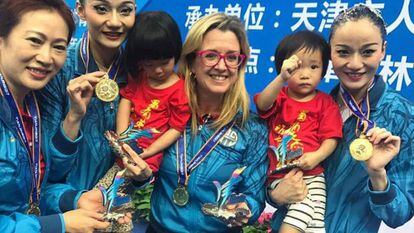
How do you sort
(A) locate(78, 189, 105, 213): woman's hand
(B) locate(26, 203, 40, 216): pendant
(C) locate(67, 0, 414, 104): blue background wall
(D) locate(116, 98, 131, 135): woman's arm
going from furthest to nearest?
1. (C) locate(67, 0, 414, 104): blue background wall
2. (D) locate(116, 98, 131, 135): woman's arm
3. (A) locate(78, 189, 105, 213): woman's hand
4. (B) locate(26, 203, 40, 216): pendant

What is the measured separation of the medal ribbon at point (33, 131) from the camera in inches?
83.3

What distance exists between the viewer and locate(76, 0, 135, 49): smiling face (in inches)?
99.7

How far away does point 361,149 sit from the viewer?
225 cm

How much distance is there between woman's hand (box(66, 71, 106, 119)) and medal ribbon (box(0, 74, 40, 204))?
16cm

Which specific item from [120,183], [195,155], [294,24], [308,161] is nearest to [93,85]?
[120,183]

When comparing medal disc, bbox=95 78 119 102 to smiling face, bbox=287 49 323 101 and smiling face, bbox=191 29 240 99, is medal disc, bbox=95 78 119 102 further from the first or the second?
smiling face, bbox=287 49 323 101

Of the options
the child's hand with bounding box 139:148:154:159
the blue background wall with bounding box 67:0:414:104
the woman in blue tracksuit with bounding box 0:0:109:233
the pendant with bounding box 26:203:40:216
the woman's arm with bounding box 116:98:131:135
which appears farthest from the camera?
A: the blue background wall with bounding box 67:0:414:104

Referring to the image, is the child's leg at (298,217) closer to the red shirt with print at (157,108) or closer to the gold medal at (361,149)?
the gold medal at (361,149)

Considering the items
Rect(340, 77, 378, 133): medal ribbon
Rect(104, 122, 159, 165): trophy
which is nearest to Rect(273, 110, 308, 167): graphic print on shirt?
Rect(340, 77, 378, 133): medal ribbon

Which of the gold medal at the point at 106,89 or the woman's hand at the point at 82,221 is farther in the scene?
the gold medal at the point at 106,89

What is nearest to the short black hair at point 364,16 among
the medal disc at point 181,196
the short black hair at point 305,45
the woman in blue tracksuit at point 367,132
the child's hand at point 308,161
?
the woman in blue tracksuit at point 367,132

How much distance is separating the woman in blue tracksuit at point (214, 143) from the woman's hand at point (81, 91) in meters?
0.51

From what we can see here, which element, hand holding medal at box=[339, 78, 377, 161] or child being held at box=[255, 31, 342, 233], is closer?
hand holding medal at box=[339, 78, 377, 161]

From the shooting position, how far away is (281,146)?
253 centimetres
